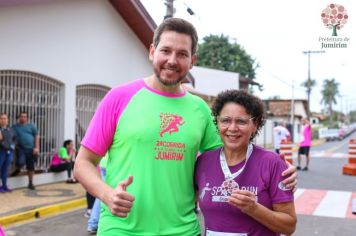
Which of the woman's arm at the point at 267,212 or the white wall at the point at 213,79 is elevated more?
the white wall at the point at 213,79

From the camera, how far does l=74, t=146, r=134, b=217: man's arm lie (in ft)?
6.27

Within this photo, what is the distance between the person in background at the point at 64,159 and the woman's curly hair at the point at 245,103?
9.64 metres

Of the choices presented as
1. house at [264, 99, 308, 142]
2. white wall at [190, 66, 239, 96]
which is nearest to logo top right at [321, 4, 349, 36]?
white wall at [190, 66, 239, 96]

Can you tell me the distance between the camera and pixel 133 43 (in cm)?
1480

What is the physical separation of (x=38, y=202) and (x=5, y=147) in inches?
60.5

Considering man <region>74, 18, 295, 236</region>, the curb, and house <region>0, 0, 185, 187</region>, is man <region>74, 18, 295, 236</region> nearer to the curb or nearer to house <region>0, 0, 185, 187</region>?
the curb

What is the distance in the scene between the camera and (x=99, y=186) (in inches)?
81.8

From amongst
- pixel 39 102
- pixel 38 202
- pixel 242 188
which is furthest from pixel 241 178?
pixel 39 102

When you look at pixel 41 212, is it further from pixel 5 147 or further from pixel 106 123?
pixel 106 123

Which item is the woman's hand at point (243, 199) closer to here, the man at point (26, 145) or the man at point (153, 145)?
the man at point (153, 145)

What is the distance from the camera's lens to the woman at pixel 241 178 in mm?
2264

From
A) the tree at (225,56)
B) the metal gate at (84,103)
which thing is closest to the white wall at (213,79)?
the tree at (225,56)

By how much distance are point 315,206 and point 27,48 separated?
7.44 meters

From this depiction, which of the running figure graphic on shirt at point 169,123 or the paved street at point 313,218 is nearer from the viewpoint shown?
the running figure graphic on shirt at point 169,123
